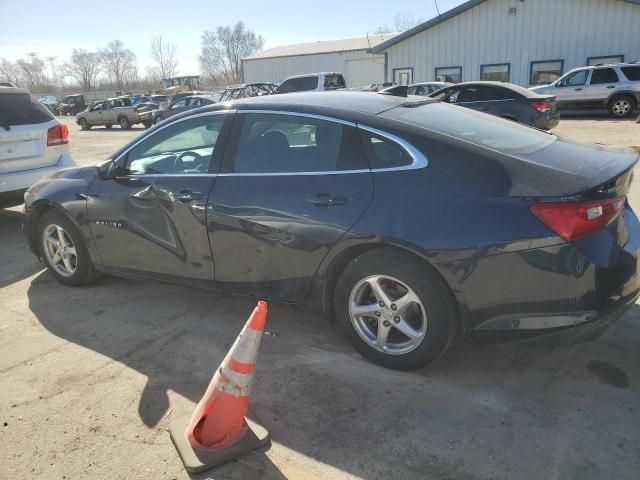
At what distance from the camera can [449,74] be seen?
26344 mm

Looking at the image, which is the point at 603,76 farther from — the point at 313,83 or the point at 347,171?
the point at 347,171

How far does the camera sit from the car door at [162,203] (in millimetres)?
3594

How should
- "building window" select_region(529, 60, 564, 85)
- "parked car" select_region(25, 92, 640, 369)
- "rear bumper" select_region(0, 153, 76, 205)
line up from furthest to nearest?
"building window" select_region(529, 60, 564, 85), "rear bumper" select_region(0, 153, 76, 205), "parked car" select_region(25, 92, 640, 369)

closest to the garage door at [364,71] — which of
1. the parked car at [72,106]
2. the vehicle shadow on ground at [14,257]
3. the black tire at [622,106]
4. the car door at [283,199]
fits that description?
the parked car at [72,106]

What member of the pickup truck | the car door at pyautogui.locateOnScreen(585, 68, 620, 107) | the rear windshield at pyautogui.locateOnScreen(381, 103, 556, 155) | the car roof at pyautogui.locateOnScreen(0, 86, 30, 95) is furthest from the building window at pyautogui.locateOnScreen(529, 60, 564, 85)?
the rear windshield at pyautogui.locateOnScreen(381, 103, 556, 155)

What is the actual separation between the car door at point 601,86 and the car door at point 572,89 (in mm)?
202

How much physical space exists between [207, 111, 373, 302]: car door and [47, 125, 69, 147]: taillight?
13.6 feet

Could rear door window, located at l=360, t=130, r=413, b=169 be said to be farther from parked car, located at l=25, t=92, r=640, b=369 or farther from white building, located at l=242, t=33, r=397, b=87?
white building, located at l=242, t=33, r=397, b=87

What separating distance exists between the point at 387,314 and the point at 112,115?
95.4 ft

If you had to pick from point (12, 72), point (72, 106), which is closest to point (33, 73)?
point (12, 72)

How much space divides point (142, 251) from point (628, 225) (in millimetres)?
3283

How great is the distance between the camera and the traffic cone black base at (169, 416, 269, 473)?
238 centimetres

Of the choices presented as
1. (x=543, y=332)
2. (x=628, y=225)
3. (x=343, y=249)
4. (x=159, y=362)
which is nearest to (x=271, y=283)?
(x=343, y=249)

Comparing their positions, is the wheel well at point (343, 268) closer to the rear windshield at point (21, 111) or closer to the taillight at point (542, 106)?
the rear windshield at point (21, 111)
